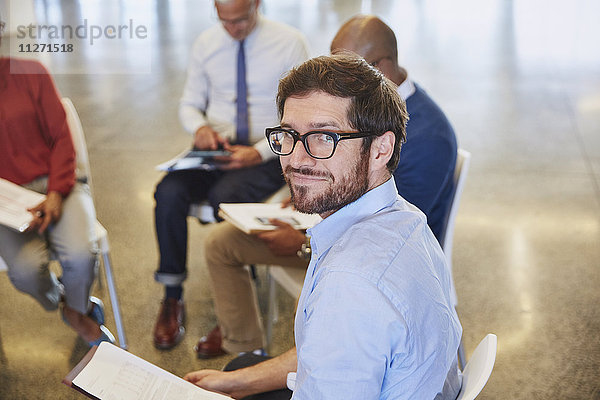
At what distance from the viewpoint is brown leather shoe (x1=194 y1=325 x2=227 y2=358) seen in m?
2.73

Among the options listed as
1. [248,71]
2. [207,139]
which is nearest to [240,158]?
[207,139]

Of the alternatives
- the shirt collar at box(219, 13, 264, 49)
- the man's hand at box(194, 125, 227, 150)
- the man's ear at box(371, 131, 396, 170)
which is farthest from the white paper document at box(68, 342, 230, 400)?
the shirt collar at box(219, 13, 264, 49)

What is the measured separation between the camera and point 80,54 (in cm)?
769

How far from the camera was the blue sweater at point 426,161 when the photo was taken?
2123 millimetres

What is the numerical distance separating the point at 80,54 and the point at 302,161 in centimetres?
699

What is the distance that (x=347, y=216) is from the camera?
1385mm

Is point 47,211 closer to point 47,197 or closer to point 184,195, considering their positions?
point 47,197

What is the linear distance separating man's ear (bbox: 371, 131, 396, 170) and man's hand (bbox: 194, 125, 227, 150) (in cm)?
166

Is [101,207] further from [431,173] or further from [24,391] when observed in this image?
[431,173]

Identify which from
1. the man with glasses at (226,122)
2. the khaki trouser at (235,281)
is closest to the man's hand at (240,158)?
the man with glasses at (226,122)

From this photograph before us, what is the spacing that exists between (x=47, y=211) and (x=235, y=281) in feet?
2.54

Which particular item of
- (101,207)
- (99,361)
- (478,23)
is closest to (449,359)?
(99,361)

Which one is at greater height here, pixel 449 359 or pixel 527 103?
pixel 449 359

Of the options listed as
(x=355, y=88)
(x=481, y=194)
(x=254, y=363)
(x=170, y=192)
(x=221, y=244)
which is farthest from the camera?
(x=481, y=194)
